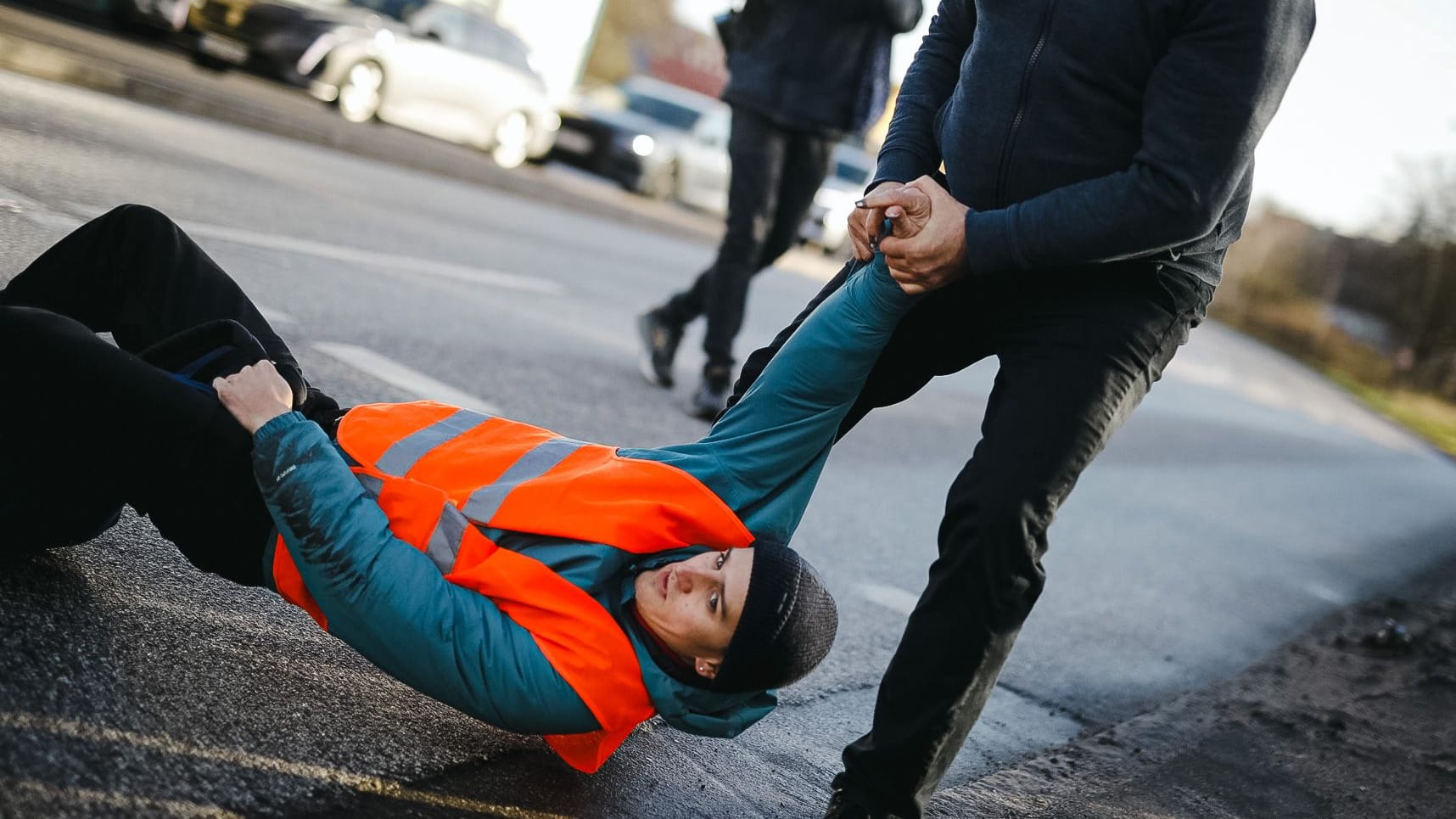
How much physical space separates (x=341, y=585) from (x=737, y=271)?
13.2 ft

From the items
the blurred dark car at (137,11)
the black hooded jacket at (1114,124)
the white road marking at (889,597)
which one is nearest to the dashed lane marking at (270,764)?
the black hooded jacket at (1114,124)

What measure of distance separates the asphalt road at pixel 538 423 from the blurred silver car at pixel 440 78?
3139 millimetres

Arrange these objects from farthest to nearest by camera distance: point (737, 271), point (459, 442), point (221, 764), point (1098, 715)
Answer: point (737, 271) < point (1098, 715) < point (459, 442) < point (221, 764)

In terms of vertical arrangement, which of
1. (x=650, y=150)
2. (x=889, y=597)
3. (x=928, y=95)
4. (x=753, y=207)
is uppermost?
(x=928, y=95)

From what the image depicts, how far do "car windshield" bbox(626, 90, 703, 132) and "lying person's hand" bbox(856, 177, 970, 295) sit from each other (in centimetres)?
1839

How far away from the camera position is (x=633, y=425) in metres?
5.80

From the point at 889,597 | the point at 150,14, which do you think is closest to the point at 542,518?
the point at 889,597

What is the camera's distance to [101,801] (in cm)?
208

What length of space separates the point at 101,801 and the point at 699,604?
99cm

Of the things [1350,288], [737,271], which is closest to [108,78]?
[737,271]

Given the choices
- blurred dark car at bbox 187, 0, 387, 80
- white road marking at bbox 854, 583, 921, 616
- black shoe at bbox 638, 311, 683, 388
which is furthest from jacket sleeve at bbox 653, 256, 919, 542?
blurred dark car at bbox 187, 0, 387, 80

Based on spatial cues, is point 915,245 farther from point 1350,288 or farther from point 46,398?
point 1350,288

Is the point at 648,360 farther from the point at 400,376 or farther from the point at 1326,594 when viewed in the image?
the point at 1326,594

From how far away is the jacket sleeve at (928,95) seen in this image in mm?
3039
